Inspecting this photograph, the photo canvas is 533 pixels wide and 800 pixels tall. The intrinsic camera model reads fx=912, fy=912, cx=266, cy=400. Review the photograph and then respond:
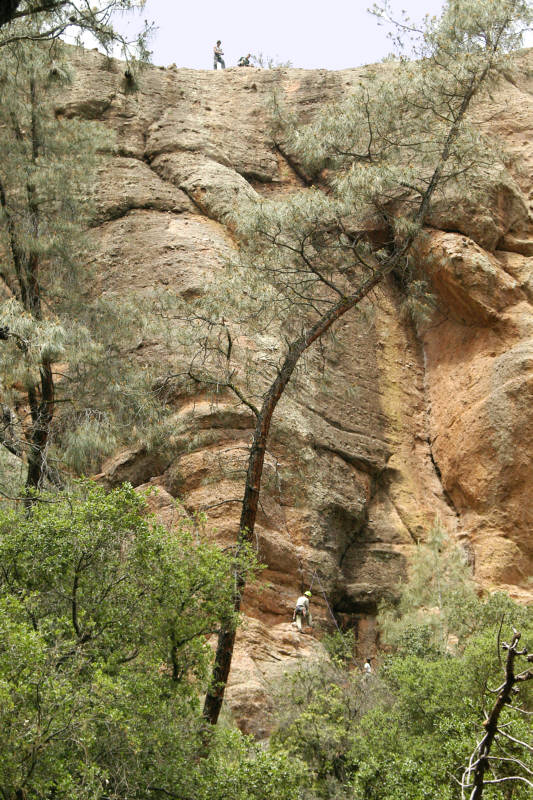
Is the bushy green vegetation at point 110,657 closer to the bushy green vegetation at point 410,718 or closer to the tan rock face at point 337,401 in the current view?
the bushy green vegetation at point 410,718

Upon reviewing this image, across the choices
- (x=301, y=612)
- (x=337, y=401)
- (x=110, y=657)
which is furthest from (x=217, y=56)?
(x=110, y=657)

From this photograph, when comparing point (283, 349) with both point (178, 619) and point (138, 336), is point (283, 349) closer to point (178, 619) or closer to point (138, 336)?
point (138, 336)

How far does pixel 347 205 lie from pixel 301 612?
22.7 ft

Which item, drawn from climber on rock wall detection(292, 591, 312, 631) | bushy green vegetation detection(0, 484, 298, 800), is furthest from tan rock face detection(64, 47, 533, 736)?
bushy green vegetation detection(0, 484, 298, 800)

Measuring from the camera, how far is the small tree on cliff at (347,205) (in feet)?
45.5

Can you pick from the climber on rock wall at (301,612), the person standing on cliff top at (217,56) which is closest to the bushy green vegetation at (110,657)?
the climber on rock wall at (301,612)

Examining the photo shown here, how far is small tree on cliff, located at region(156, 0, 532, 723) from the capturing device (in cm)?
1387

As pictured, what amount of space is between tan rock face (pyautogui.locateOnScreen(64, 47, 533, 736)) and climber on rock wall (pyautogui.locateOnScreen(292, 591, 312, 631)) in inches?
8.3

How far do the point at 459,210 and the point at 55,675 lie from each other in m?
16.7

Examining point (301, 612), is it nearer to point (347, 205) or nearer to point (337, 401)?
point (337, 401)

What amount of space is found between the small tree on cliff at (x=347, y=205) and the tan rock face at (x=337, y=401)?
47.3 inches

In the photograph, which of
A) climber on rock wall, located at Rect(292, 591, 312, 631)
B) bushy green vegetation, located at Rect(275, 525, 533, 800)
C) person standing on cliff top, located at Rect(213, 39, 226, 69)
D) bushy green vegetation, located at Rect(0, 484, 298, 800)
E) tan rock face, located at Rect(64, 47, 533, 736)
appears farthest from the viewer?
person standing on cliff top, located at Rect(213, 39, 226, 69)

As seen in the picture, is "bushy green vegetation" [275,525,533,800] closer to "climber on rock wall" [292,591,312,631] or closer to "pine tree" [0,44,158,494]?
"climber on rock wall" [292,591,312,631]

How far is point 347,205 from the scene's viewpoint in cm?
1429
